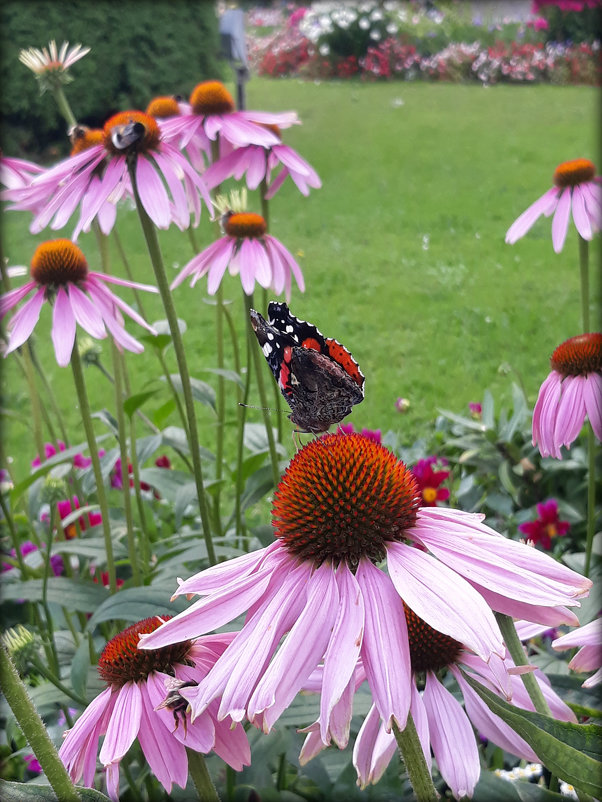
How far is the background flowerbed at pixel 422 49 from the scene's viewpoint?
9.00 m

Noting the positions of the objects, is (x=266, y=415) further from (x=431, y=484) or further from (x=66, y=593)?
A: (x=431, y=484)

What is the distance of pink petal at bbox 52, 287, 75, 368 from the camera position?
1.20 meters

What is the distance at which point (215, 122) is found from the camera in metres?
1.56

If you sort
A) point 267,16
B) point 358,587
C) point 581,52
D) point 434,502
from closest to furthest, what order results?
1. point 358,587
2. point 434,502
3. point 581,52
4. point 267,16

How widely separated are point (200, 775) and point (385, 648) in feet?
0.91

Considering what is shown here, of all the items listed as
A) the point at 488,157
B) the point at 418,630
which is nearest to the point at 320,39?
the point at 488,157

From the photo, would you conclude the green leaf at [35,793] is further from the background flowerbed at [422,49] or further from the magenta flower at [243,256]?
the background flowerbed at [422,49]

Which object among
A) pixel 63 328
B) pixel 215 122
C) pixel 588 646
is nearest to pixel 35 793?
pixel 588 646

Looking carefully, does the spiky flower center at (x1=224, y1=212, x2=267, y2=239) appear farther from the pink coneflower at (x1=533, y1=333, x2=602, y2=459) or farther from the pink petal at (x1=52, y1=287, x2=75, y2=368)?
the pink coneflower at (x1=533, y1=333, x2=602, y2=459)

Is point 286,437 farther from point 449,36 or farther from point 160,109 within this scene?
point 449,36

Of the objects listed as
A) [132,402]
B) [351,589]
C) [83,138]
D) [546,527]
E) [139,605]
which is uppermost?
[83,138]

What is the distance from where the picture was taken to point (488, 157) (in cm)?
638

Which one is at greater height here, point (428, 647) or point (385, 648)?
point (385, 648)

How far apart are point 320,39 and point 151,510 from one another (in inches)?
331
